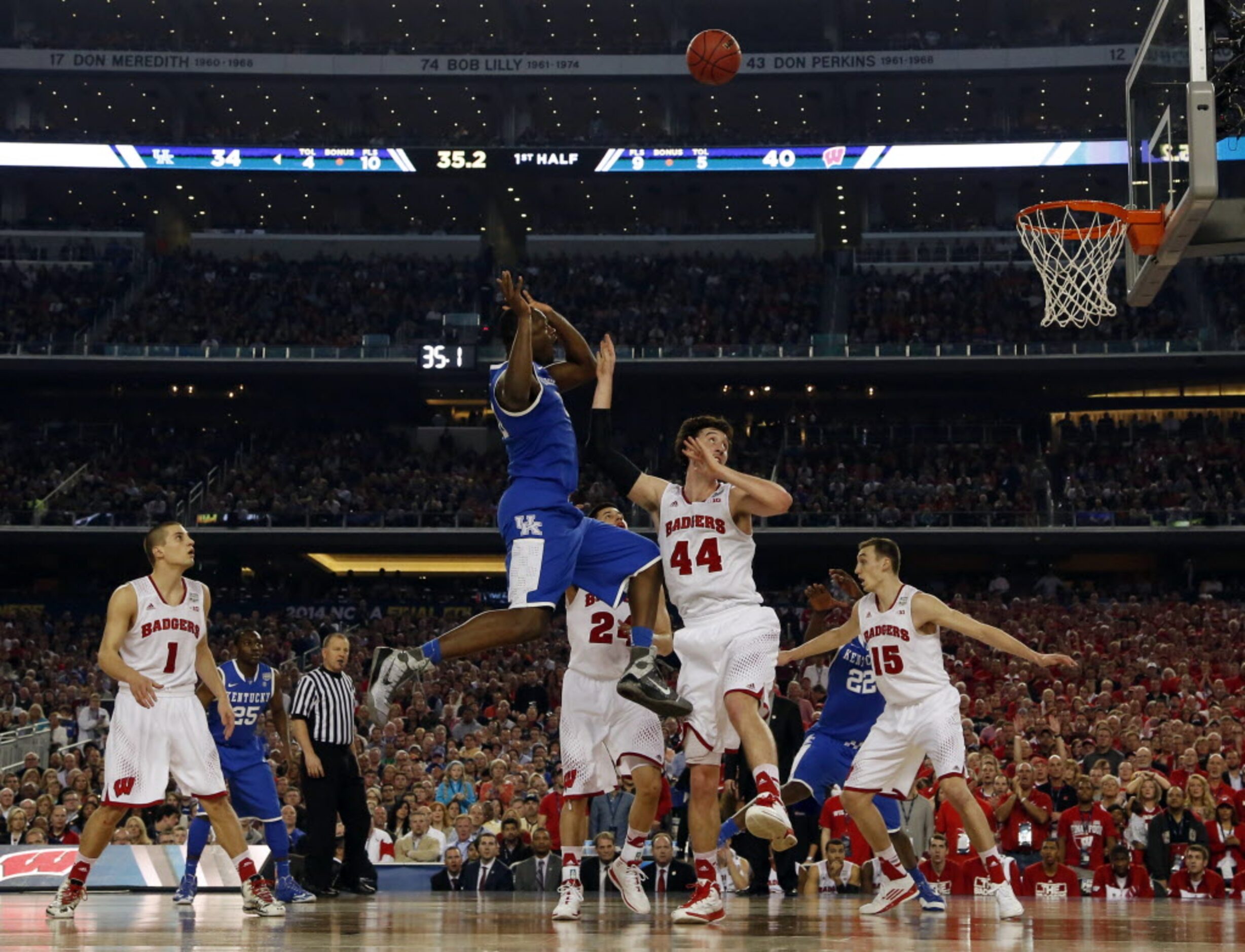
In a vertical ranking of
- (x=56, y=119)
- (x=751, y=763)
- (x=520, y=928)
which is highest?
(x=56, y=119)

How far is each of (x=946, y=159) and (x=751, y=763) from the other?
37.2 m

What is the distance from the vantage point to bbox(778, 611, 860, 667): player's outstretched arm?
419 inches

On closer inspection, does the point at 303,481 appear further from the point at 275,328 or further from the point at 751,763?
the point at 751,763

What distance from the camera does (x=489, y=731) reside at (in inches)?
908

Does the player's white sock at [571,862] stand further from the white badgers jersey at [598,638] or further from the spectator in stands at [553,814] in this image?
the spectator in stands at [553,814]

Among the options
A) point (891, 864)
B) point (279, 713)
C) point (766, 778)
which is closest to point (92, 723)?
point (279, 713)

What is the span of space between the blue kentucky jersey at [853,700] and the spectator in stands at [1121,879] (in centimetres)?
429

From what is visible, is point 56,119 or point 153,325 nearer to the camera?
point 153,325

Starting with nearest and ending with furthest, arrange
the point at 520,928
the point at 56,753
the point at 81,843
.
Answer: the point at 520,928 < the point at 81,843 < the point at 56,753

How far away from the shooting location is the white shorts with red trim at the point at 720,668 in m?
8.69

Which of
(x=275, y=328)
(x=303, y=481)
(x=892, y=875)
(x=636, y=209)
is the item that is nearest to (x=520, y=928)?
(x=892, y=875)

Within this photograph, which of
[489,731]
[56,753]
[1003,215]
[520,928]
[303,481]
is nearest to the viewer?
[520,928]

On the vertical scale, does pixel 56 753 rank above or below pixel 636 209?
below

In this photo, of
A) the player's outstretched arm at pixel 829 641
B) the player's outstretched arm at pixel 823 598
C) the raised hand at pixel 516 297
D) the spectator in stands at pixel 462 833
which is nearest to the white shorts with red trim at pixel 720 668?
the player's outstretched arm at pixel 829 641
